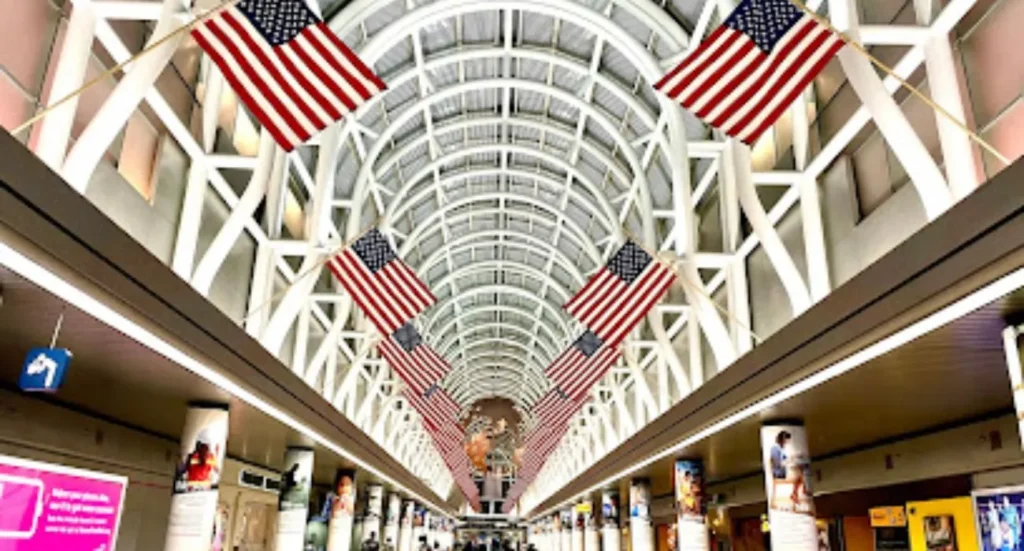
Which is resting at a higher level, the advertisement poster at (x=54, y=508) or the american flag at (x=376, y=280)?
the american flag at (x=376, y=280)

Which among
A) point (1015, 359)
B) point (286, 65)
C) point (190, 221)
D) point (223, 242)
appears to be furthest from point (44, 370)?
point (1015, 359)

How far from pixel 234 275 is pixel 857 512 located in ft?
53.4

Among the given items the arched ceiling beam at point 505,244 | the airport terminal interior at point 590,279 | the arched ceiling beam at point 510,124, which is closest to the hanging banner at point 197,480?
the airport terminal interior at point 590,279

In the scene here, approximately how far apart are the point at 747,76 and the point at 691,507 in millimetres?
12756

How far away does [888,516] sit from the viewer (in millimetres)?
17406

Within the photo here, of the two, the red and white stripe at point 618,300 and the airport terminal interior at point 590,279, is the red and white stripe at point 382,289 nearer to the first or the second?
the airport terminal interior at point 590,279

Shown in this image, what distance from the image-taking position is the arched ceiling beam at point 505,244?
32.8 metres

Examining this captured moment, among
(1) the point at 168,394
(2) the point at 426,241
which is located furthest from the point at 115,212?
(2) the point at 426,241

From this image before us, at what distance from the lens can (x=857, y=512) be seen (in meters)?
19.8

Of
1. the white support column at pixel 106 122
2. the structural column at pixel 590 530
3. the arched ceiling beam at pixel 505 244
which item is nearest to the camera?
the white support column at pixel 106 122

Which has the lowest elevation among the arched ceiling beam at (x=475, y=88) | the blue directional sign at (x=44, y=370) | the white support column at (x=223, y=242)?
the blue directional sign at (x=44, y=370)

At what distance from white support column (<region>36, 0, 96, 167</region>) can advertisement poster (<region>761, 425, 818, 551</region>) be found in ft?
35.7

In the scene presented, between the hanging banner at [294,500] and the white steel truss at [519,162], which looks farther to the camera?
the hanging banner at [294,500]

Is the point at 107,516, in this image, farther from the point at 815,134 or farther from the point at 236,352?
the point at 815,134
